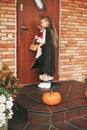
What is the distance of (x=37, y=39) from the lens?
495 centimetres

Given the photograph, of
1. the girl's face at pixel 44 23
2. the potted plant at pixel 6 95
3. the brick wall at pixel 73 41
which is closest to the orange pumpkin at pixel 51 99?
the potted plant at pixel 6 95

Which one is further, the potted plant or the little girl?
the little girl

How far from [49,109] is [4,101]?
104cm

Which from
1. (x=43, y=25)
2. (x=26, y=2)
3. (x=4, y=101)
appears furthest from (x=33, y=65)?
(x=4, y=101)

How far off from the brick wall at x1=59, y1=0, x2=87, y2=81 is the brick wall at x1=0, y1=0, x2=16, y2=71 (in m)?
1.12

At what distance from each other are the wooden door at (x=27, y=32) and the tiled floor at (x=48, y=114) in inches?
35.6

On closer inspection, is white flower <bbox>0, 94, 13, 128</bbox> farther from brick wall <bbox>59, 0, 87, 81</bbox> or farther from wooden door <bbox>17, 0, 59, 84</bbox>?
brick wall <bbox>59, 0, 87, 81</bbox>

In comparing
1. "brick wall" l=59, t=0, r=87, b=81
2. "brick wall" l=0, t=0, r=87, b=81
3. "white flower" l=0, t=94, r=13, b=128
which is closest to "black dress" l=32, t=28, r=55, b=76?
"brick wall" l=0, t=0, r=87, b=81

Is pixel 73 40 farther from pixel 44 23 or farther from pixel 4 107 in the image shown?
pixel 4 107

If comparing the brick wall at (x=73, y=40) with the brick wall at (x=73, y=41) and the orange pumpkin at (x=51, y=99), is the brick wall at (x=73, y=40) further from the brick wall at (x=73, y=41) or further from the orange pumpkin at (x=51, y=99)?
the orange pumpkin at (x=51, y=99)

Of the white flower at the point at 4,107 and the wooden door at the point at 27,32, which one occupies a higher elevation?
the wooden door at the point at 27,32

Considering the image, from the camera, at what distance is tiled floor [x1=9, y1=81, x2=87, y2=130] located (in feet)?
11.6

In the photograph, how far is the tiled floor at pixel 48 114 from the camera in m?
3.54

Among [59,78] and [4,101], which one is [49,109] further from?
[59,78]
